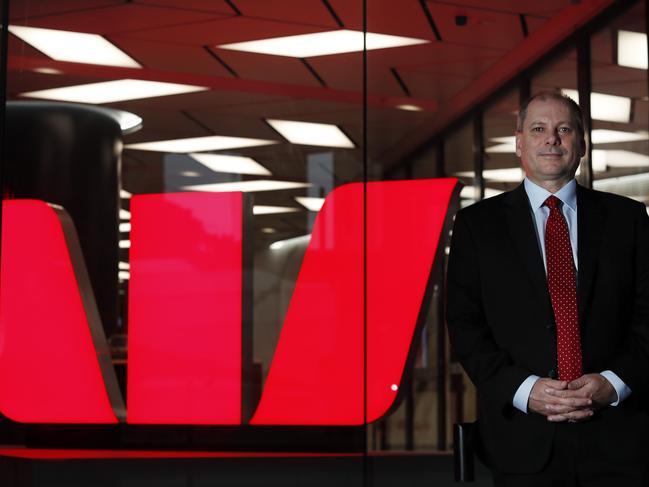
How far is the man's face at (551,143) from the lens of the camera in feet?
7.66

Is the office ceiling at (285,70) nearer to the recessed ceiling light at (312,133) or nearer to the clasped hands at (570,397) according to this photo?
the recessed ceiling light at (312,133)

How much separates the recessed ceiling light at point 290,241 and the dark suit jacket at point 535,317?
221cm

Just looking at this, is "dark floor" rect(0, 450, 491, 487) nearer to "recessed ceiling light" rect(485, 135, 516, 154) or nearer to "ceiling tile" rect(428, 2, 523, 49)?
"recessed ceiling light" rect(485, 135, 516, 154)

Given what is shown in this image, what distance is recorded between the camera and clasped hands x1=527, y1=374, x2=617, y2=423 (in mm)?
2113

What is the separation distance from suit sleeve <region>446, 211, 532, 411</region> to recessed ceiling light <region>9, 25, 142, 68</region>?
2867 millimetres

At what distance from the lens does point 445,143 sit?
4.72m

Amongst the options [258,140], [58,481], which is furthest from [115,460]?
[258,140]

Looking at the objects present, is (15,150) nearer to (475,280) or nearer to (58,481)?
(58,481)

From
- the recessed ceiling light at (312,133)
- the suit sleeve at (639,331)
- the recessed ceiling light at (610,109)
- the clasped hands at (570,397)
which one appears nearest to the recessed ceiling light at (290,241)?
the recessed ceiling light at (312,133)

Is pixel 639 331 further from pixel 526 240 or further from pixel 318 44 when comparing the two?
pixel 318 44

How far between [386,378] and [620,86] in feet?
7.26

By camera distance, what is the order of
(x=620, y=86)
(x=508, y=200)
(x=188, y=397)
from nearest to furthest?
(x=508, y=200), (x=188, y=397), (x=620, y=86)

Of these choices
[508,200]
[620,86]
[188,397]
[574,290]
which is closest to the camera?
[574,290]

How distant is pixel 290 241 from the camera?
457 cm
